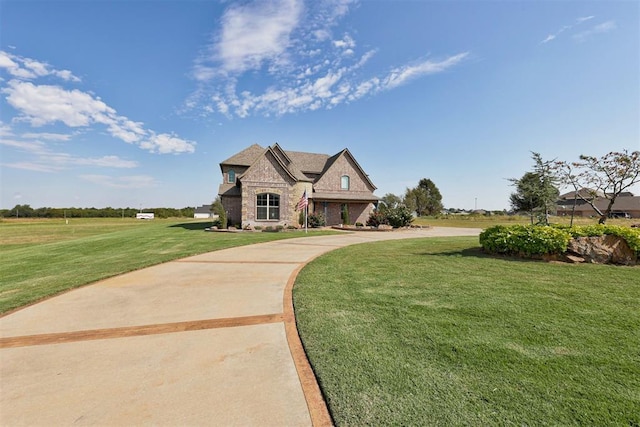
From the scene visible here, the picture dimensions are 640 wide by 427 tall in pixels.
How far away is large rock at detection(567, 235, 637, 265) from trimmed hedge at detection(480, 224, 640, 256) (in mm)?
156

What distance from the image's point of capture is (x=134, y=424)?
2211 millimetres

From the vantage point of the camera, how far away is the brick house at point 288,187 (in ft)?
73.5

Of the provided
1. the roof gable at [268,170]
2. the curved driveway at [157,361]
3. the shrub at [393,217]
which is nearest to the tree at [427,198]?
the shrub at [393,217]

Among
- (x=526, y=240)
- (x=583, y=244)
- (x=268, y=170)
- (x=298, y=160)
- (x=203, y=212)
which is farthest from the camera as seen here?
(x=203, y=212)

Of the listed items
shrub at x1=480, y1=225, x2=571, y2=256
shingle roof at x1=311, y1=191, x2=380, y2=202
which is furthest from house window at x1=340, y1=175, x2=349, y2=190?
shrub at x1=480, y1=225, x2=571, y2=256

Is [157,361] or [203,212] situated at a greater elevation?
[203,212]

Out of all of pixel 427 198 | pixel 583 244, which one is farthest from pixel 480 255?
pixel 427 198

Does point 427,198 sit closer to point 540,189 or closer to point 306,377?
point 540,189

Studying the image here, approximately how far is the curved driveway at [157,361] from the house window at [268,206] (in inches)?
666

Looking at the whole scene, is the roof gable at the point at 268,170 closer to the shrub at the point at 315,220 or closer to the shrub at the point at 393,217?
the shrub at the point at 315,220

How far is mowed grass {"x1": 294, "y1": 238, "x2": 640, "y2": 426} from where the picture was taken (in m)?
2.29

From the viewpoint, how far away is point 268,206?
898 inches

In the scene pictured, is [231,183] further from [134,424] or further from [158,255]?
[134,424]

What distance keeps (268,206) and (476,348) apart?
2066 cm
